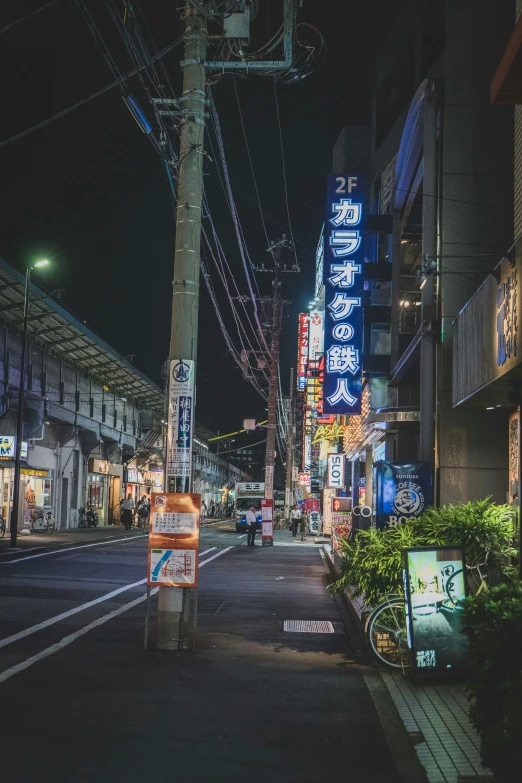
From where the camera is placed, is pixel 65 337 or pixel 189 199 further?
pixel 65 337

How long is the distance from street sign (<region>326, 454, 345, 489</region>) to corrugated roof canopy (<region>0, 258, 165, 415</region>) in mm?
13486

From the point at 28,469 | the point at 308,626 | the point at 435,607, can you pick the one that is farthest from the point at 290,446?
the point at 435,607

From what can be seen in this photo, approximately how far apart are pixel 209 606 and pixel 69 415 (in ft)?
98.0

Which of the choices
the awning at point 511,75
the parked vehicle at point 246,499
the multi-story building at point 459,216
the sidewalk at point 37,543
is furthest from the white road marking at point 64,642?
the parked vehicle at point 246,499

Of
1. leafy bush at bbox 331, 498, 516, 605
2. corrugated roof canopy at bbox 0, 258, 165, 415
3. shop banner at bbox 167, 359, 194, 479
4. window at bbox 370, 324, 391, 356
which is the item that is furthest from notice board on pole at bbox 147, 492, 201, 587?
corrugated roof canopy at bbox 0, 258, 165, 415

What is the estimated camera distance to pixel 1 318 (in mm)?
33188

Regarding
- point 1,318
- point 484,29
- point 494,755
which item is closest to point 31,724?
point 494,755

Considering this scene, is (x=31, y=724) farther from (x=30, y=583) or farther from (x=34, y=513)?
(x=34, y=513)

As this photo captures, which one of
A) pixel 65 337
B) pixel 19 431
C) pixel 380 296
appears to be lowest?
pixel 19 431

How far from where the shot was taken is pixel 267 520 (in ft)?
121

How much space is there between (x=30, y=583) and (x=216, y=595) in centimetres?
417

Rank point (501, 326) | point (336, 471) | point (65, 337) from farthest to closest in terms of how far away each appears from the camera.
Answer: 1. point (65, 337)
2. point (336, 471)
3. point (501, 326)

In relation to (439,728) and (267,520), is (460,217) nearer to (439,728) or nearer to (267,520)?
(439,728)

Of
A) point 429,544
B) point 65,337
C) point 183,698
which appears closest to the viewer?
point 183,698
